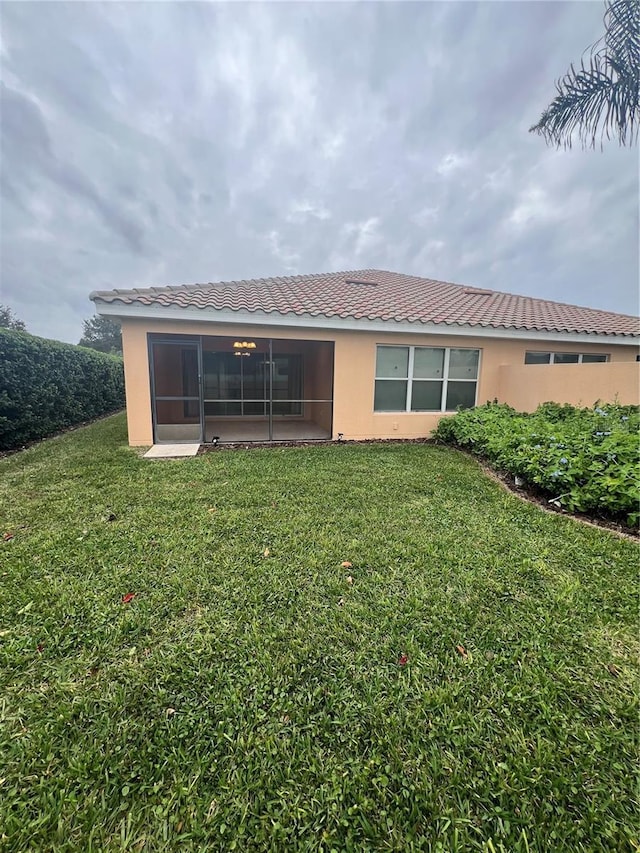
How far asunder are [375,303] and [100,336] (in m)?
56.8

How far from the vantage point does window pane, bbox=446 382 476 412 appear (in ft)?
30.8

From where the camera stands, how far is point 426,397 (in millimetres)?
9227

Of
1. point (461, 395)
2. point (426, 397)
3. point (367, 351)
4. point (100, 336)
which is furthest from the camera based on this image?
point (100, 336)

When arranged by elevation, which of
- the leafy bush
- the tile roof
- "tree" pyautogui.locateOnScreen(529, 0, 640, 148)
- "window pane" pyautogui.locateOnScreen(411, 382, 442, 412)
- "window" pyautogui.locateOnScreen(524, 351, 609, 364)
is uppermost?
"tree" pyautogui.locateOnScreen(529, 0, 640, 148)

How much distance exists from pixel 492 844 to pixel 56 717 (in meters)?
2.17

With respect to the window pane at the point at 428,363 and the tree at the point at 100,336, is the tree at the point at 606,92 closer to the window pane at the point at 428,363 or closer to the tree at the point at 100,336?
the window pane at the point at 428,363

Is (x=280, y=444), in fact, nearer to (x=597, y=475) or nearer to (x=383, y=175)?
(x=597, y=475)

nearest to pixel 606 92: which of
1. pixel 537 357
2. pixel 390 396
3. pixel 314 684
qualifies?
pixel 537 357

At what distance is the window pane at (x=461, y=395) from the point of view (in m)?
9.38

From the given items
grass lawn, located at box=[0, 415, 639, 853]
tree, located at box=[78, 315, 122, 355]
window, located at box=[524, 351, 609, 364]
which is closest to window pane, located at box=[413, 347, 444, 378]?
window, located at box=[524, 351, 609, 364]

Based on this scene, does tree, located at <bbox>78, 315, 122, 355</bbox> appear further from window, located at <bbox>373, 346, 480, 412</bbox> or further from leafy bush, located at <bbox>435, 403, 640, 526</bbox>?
leafy bush, located at <bbox>435, 403, 640, 526</bbox>

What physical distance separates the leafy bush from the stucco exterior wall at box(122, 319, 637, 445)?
5.04 feet

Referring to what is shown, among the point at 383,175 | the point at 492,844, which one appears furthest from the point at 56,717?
the point at 383,175

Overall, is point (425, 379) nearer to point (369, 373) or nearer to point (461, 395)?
point (461, 395)
